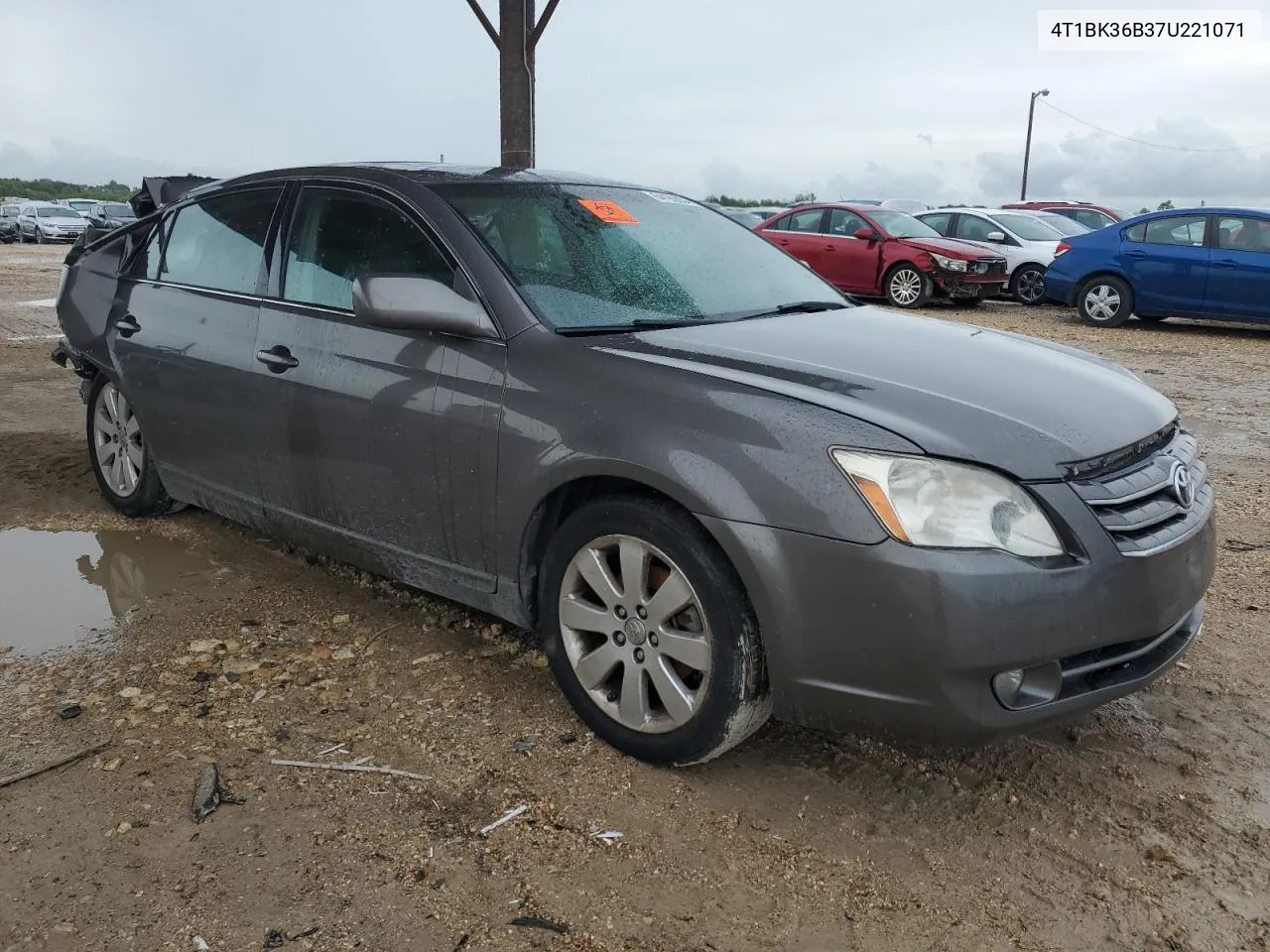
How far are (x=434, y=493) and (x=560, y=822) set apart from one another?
1.09 metres

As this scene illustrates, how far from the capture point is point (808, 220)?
15.2 meters

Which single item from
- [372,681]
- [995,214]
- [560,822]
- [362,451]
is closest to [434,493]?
[362,451]

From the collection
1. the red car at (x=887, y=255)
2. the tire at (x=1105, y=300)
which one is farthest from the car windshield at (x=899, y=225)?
the tire at (x=1105, y=300)

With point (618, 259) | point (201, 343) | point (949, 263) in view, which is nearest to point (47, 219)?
point (949, 263)

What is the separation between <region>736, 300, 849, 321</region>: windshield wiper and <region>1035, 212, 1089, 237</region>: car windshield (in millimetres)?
14328

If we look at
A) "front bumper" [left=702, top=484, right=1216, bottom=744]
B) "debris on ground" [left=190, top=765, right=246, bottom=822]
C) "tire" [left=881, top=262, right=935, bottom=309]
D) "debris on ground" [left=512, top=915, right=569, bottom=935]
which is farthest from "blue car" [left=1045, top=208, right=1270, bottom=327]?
"debris on ground" [left=190, top=765, right=246, bottom=822]

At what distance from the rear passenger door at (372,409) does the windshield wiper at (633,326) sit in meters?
0.21

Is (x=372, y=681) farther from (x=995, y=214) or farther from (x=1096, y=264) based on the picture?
(x=995, y=214)

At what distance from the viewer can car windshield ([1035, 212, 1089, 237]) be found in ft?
56.2

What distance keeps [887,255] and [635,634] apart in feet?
40.8

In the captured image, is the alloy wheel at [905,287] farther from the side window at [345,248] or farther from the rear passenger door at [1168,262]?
the side window at [345,248]

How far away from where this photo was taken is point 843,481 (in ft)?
7.92

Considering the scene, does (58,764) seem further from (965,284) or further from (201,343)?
(965,284)

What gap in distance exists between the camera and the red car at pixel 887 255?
14.0 m
